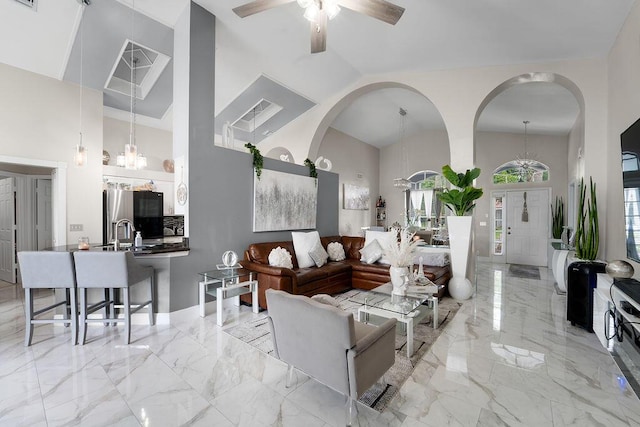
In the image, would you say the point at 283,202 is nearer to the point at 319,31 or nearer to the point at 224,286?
the point at 224,286

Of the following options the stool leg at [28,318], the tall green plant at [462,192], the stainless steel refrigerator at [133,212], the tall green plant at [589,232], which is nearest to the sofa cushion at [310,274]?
the tall green plant at [462,192]

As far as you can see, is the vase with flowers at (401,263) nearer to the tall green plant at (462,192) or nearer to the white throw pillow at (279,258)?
the white throw pillow at (279,258)

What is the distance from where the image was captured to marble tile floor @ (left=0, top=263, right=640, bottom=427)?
1.88m

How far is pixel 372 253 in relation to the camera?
5.14 meters

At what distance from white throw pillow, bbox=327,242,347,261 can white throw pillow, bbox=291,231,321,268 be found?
1.63ft

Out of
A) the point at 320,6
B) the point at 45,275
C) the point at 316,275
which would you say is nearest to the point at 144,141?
the point at 45,275

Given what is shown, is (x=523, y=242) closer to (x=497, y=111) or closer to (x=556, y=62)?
(x=497, y=111)

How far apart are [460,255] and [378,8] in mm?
3624

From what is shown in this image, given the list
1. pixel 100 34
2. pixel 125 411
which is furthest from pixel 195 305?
pixel 100 34

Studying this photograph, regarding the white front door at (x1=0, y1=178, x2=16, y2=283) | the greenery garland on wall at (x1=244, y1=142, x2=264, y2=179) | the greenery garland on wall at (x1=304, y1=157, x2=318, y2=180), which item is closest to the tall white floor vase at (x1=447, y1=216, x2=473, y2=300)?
the greenery garland on wall at (x1=304, y1=157, x2=318, y2=180)

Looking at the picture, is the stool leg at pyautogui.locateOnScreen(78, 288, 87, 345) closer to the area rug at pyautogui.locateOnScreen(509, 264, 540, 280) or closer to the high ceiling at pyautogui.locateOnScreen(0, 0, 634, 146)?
the high ceiling at pyautogui.locateOnScreen(0, 0, 634, 146)

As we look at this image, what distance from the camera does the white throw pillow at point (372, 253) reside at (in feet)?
16.8

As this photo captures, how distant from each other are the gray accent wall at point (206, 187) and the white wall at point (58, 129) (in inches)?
95.0

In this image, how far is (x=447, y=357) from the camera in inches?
105
